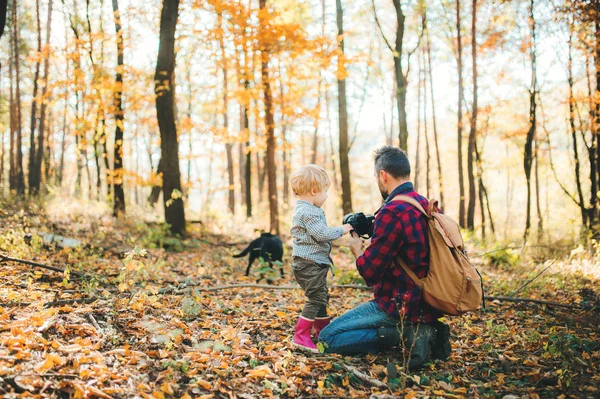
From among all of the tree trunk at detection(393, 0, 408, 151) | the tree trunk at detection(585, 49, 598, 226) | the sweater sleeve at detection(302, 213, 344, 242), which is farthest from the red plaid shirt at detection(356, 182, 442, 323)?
Answer: the tree trunk at detection(585, 49, 598, 226)

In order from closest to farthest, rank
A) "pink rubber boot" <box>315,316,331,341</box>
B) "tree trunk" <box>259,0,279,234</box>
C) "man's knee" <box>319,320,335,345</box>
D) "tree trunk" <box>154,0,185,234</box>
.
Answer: "man's knee" <box>319,320,335,345</box>, "pink rubber boot" <box>315,316,331,341</box>, "tree trunk" <box>154,0,185,234</box>, "tree trunk" <box>259,0,279,234</box>

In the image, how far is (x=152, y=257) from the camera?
7.19m

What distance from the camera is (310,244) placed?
3607 millimetres

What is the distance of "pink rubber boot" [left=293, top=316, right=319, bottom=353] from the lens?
348cm

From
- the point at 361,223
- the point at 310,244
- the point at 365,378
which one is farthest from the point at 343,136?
the point at 365,378

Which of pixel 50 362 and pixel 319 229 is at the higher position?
pixel 319 229

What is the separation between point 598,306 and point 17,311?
560 cm

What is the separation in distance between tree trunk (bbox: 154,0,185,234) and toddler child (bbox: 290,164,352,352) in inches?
222

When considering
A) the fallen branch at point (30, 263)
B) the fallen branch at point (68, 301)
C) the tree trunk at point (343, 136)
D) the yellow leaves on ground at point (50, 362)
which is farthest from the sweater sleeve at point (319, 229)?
the tree trunk at point (343, 136)

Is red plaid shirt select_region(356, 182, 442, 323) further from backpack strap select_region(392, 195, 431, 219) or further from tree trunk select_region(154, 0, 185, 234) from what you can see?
tree trunk select_region(154, 0, 185, 234)

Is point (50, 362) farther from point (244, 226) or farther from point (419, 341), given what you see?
point (244, 226)

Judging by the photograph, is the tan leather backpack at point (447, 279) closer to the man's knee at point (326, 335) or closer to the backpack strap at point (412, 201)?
the backpack strap at point (412, 201)

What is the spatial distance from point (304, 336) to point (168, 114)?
673cm

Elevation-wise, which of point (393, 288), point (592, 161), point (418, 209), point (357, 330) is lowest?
point (357, 330)
